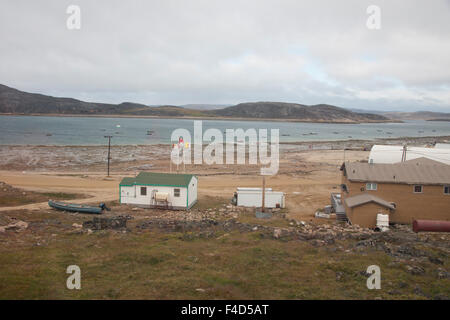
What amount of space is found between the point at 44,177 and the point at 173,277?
126 feet

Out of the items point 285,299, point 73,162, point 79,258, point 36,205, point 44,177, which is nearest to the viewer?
point 285,299

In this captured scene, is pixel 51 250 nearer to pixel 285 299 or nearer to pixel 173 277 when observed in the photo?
pixel 173 277

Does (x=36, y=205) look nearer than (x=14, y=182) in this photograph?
Yes

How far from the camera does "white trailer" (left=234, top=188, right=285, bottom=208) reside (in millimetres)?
31375

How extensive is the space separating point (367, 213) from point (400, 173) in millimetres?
4624

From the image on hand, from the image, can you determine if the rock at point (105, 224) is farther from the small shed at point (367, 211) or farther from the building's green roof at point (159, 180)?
the small shed at point (367, 211)

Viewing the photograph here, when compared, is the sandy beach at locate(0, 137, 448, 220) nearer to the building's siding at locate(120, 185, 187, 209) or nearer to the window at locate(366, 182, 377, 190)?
the building's siding at locate(120, 185, 187, 209)

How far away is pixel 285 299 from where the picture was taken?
42.1ft

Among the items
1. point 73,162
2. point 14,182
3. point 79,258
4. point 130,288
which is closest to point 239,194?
point 79,258

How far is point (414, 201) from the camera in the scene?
26281 millimetres

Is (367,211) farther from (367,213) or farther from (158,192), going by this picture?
(158,192)

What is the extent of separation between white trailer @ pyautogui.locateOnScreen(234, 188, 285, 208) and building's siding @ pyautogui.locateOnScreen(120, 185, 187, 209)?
5163 mm
